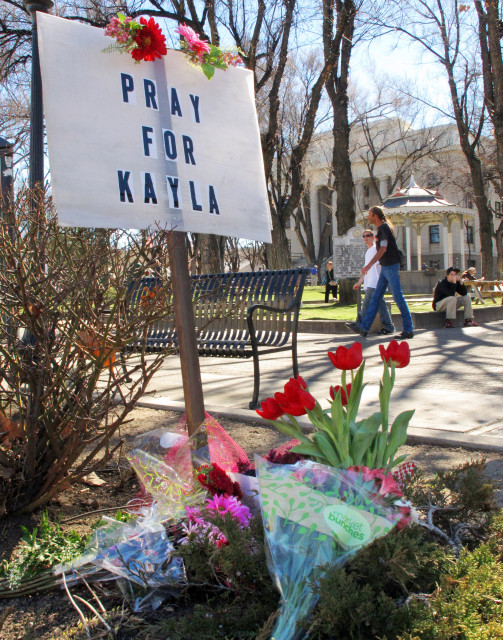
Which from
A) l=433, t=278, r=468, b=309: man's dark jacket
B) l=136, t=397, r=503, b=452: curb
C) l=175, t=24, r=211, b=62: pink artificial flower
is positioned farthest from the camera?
l=433, t=278, r=468, b=309: man's dark jacket

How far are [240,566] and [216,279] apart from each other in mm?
4681

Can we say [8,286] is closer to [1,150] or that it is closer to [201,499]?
[201,499]

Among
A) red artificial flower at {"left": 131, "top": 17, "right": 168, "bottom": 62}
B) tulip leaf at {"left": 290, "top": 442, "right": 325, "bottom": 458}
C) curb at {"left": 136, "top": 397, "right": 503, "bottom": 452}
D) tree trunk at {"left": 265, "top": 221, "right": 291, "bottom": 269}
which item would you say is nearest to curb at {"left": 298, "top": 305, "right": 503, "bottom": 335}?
tree trunk at {"left": 265, "top": 221, "right": 291, "bottom": 269}

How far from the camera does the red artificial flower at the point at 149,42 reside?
114 inches

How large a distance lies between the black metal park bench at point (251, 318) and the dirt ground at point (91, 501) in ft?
2.64

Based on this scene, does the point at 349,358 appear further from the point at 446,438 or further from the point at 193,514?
the point at 446,438

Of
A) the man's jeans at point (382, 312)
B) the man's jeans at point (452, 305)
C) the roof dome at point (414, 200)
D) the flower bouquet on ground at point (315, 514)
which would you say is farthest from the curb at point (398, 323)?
the roof dome at point (414, 200)

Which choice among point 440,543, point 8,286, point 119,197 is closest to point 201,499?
point 440,543

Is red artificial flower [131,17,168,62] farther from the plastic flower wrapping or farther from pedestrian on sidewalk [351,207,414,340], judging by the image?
pedestrian on sidewalk [351,207,414,340]

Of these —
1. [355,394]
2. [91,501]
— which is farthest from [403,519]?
[91,501]

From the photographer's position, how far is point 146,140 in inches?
115

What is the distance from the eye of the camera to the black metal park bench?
5289mm

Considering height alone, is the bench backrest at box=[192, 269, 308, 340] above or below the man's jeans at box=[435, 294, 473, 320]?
above

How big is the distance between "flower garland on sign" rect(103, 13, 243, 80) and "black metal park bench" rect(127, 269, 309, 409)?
2050 millimetres
